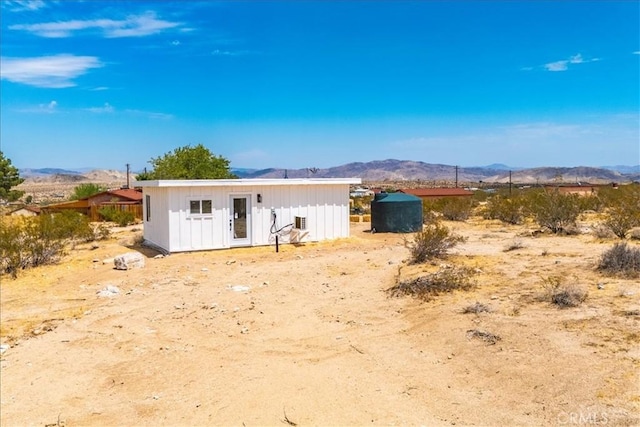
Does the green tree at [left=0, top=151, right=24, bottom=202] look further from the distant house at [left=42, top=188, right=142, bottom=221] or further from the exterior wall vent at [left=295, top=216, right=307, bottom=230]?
the exterior wall vent at [left=295, top=216, right=307, bottom=230]

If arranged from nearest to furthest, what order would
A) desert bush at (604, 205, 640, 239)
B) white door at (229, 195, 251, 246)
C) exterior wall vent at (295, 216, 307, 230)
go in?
desert bush at (604, 205, 640, 239) → white door at (229, 195, 251, 246) → exterior wall vent at (295, 216, 307, 230)

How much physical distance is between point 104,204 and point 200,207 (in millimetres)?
15463

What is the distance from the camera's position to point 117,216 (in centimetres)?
2705

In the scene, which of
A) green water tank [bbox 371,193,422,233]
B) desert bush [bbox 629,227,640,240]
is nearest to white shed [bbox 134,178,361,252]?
green water tank [bbox 371,193,422,233]

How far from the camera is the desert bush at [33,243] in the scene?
14.7 metres

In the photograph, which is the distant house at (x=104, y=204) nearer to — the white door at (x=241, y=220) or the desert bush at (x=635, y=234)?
the white door at (x=241, y=220)

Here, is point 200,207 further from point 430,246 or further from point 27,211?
point 27,211

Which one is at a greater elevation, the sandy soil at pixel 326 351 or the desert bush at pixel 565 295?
the desert bush at pixel 565 295

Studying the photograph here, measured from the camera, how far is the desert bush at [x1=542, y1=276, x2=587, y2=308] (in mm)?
7863

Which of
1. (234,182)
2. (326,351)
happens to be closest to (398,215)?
(234,182)

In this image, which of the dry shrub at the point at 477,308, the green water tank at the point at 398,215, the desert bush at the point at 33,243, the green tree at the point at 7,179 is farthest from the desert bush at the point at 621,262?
the green tree at the point at 7,179

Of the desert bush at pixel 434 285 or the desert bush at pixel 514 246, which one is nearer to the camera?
the desert bush at pixel 434 285

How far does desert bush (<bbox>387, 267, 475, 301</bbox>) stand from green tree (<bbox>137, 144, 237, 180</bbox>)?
82.7 feet

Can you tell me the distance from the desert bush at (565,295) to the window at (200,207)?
36.0 feet
